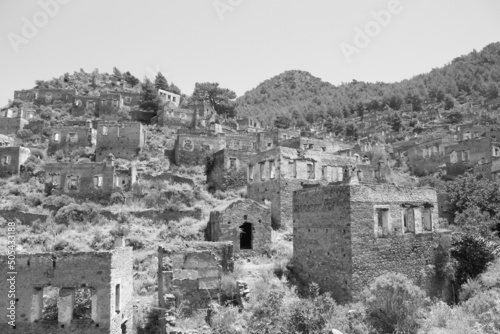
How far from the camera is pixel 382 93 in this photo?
392 ft

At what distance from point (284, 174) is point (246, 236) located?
22.2ft

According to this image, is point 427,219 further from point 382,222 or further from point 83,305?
point 83,305

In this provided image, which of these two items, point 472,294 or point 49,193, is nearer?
point 472,294

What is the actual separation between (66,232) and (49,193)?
27.7 ft

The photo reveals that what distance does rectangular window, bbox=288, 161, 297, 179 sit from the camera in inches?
1192

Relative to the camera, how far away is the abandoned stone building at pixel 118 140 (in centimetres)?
4459

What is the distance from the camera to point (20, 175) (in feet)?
138

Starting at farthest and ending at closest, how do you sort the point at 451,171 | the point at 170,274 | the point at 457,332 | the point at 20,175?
the point at 451,171, the point at 20,175, the point at 170,274, the point at 457,332

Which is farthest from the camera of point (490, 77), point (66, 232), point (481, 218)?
point (490, 77)

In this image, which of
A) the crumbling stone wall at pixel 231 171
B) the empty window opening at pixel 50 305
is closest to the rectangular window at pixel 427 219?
the empty window opening at pixel 50 305

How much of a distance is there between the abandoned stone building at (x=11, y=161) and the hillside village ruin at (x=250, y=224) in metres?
0.09

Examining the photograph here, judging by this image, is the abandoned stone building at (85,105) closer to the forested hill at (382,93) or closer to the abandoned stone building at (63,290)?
the forested hill at (382,93)

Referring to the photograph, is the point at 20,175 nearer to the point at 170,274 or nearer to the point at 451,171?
the point at 170,274

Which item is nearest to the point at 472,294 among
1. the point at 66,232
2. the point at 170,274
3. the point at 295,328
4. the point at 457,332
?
the point at 457,332
